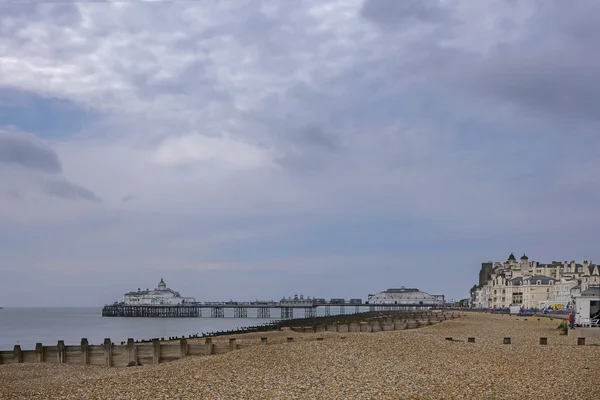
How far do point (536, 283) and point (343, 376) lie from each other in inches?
4731

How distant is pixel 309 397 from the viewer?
44.2ft

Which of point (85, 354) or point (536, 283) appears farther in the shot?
point (536, 283)

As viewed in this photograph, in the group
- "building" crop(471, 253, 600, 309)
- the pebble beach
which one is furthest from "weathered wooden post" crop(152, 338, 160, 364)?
"building" crop(471, 253, 600, 309)

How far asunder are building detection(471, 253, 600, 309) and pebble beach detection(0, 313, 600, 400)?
3238 inches

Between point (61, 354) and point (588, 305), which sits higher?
point (588, 305)

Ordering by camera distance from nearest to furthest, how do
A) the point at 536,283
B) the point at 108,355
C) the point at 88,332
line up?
the point at 108,355 → the point at 88,332 → the point at 536,283

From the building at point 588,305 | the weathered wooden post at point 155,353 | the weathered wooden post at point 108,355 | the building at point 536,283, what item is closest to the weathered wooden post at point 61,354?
the weathered wooden post at point 108,355

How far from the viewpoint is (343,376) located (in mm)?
15992

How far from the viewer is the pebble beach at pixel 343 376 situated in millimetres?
14000

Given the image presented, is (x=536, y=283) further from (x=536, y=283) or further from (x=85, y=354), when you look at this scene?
(x=85, y=354)

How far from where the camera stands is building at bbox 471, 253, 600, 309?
109875 mm

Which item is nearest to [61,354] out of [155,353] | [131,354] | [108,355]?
[108,355]

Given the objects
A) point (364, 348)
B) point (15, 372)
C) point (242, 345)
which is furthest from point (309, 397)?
point (15, 372)

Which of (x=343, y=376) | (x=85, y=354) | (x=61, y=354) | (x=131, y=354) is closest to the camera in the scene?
(x=343, y=376)
